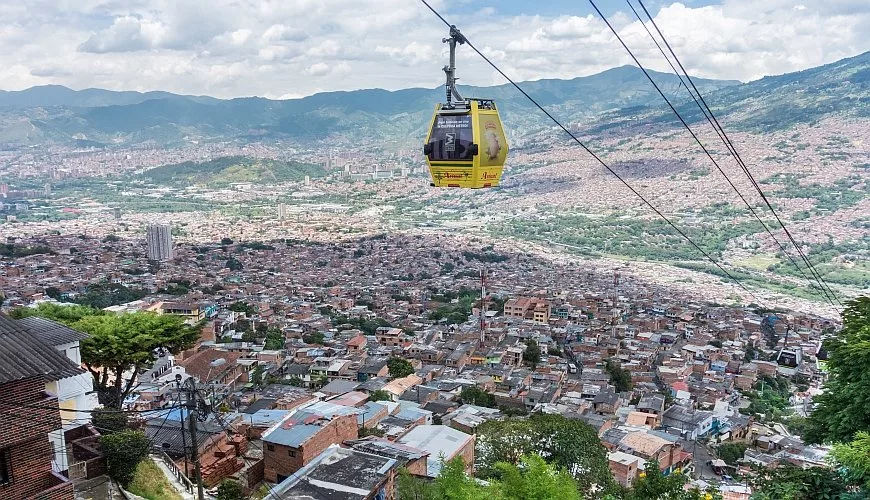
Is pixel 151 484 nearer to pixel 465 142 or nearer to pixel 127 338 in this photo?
pixel 127 338

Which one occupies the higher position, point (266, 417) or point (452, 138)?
point (452, 138)

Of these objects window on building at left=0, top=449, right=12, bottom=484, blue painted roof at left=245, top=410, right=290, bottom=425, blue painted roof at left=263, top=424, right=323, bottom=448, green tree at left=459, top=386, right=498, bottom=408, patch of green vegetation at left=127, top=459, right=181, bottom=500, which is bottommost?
green tree at left=459, top=386, right=498, bottom=408

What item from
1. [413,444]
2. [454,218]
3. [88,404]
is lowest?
[454,218]

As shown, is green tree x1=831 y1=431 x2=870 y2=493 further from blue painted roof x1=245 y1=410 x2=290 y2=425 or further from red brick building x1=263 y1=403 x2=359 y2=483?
blue painted roof x1=245 y1=410 x2=290 y2=425

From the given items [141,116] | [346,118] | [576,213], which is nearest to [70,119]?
[141,116]

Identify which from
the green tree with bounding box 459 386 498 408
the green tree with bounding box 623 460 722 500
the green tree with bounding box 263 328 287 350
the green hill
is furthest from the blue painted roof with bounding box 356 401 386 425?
the green hill

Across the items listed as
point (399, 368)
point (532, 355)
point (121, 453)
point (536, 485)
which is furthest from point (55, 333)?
point (532, 355)

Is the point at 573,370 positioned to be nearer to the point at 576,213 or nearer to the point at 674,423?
the point at 674,423
